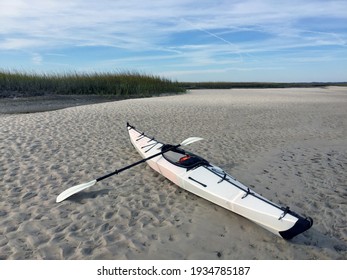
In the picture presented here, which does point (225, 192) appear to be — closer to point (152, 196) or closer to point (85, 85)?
point (152, 196)

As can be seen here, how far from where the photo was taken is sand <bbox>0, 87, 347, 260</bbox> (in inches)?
146

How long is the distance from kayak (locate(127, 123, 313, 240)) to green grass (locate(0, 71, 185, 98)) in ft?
62.7

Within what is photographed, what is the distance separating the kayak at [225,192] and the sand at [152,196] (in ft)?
0.61

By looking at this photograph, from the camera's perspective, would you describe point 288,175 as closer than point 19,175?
No

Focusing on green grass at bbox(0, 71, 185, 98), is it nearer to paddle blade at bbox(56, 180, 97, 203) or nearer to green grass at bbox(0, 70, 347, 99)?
green grass at bbox(0, 70, 347, 99)

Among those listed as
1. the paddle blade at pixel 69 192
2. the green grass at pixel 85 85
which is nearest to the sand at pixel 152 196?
the paddle blade at pixel 69 192

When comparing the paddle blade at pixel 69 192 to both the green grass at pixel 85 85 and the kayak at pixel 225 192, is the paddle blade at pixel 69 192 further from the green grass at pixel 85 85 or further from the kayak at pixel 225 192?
the green grass at pixel 85 85

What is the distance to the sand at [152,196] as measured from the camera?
372cm

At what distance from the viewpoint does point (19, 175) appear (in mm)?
5871

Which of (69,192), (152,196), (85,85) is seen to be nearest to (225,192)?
(152,196)

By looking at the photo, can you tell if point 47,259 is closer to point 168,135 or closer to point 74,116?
point 168,135

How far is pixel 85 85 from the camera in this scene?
24.8 m
